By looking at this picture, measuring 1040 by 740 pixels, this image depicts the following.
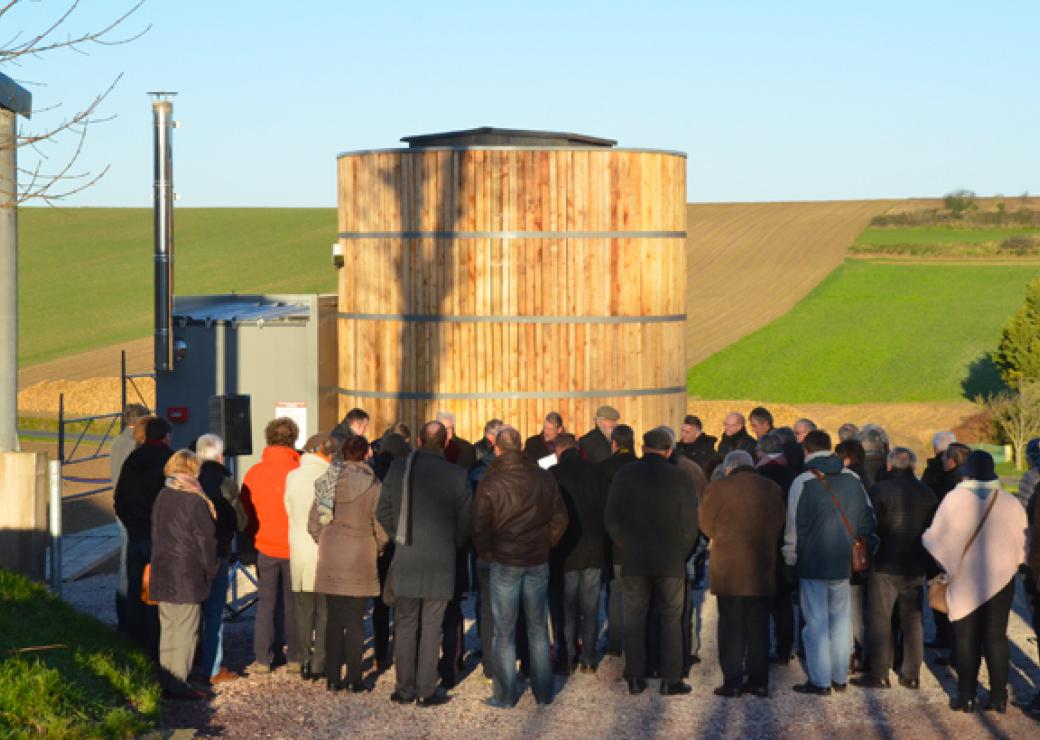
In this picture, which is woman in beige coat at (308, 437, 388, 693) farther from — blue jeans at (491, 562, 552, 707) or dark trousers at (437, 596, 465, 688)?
blue jeans at (491, 562, 552, 707)

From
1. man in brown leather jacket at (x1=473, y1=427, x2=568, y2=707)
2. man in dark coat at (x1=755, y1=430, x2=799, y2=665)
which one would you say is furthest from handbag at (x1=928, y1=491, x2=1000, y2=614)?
man in brown leather jacket at (x1=473, y1=427, x2=568, y2=707)

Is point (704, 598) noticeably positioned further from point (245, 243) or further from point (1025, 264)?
point (245, 243)

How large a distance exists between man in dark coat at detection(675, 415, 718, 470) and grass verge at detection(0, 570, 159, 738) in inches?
225

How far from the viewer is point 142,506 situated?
1050 cm

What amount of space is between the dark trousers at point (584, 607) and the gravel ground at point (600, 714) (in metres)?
0.25

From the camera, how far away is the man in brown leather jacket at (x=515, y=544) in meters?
9.80

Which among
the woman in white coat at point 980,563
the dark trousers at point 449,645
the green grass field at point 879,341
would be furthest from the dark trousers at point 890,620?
the green grass field at point 879,341

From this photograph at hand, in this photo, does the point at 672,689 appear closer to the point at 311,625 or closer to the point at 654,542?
the point at 654,542

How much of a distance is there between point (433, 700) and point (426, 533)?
107cm

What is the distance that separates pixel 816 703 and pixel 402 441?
3.71m

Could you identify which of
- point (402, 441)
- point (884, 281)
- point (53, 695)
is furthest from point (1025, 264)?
point (53, 695)

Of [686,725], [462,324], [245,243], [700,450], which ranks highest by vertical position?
[245,243]

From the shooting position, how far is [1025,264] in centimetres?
6112

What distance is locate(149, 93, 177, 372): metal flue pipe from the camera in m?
19.5
